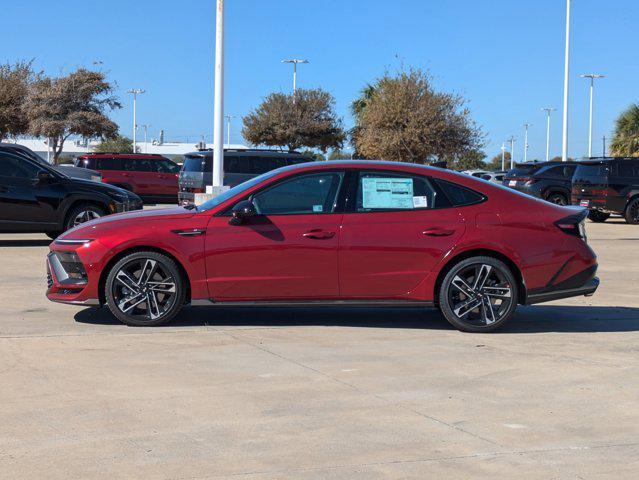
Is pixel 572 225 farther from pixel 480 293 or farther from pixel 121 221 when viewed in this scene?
pixel 121 221

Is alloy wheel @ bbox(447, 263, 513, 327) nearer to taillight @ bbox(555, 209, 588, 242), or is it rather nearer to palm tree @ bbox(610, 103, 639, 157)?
taillight @ bbox(555, 209, 588, 242)

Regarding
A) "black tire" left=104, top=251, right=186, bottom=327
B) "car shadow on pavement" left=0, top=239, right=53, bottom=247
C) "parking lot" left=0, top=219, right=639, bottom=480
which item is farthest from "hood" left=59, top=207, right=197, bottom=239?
"car shadow on pavement" left=0, top=239, right=53, bottom=247

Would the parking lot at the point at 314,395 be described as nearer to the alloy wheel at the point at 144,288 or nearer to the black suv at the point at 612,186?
the alloy wheel at the point at 144,288

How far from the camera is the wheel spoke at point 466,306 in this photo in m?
8.23

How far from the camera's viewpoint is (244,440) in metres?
5.08

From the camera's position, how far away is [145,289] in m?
8.18

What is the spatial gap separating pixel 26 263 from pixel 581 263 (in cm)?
826

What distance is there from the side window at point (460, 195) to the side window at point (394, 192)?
0.29ft

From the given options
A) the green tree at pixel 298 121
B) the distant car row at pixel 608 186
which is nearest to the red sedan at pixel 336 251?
the distant car row at pixel 608 186

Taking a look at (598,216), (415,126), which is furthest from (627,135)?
(598,216)

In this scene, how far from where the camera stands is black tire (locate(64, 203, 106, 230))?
1555 cm

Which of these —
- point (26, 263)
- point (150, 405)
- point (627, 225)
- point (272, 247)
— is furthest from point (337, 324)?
point (627, 225)

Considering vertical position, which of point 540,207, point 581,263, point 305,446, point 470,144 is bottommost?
point 305,446

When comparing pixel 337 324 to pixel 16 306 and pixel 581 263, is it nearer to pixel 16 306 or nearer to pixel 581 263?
pixel 581 263
